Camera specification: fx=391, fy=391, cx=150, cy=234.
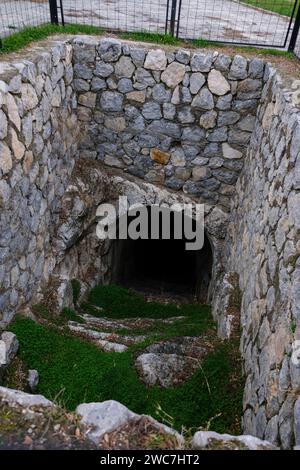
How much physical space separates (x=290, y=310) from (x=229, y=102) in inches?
144

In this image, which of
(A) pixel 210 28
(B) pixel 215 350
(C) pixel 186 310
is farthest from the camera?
(A) pixel 210 28

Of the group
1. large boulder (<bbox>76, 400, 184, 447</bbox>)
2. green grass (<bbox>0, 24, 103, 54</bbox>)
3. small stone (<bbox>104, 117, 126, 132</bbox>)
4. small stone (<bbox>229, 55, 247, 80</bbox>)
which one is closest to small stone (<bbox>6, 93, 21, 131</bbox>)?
green grass (<bbox>0, 24, 103, 54</bbox>)

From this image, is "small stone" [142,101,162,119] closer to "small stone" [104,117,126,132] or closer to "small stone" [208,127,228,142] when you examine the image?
"small stone" [104,117,126,132]

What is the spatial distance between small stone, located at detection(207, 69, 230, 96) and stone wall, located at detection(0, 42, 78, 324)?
202 cm

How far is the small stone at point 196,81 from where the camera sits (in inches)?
215

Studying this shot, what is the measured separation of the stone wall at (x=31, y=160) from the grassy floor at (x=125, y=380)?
1.75 feet

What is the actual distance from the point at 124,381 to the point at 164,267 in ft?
21.7

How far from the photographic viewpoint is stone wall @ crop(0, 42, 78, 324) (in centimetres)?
409

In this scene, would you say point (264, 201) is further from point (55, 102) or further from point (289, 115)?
point (55, 102)

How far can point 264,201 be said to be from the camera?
4309mm

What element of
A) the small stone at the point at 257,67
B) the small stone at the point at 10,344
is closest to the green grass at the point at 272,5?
the small stone at the point at 257,67

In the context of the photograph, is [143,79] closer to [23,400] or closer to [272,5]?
[23,400]
